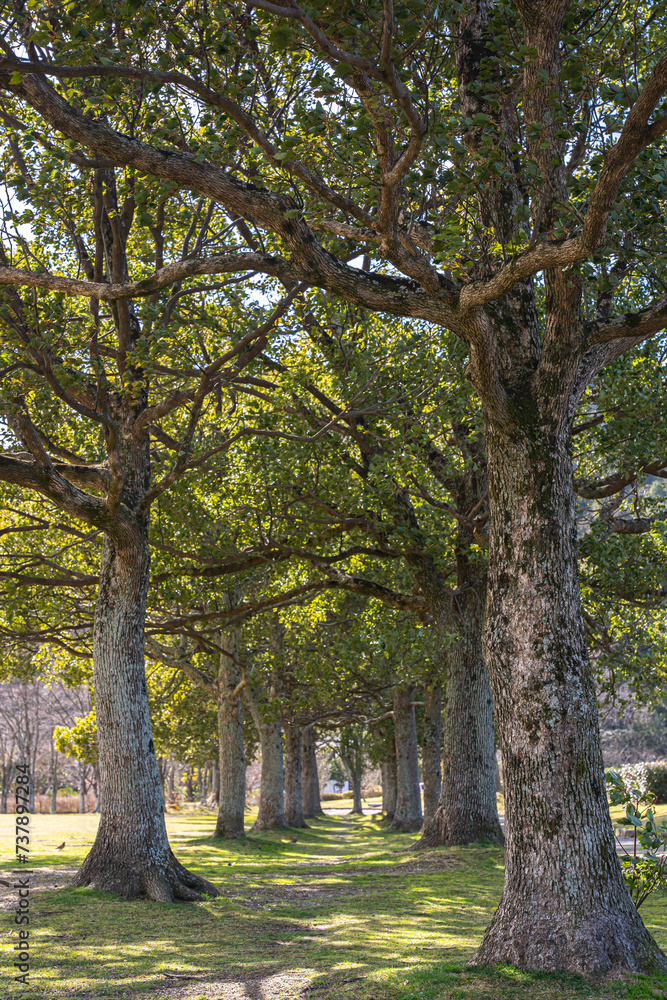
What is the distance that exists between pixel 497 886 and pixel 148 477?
8356 millimetres

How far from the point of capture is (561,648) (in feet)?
20.6

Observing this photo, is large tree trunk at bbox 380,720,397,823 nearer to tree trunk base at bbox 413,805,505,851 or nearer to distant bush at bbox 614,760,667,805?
distant bush at bbox 614,760,667,805

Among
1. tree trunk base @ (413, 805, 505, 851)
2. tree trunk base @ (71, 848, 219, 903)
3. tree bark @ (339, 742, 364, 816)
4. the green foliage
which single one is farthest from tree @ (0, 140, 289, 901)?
tree bark @ (339, 742, 364, 816)

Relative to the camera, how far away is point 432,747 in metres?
21.1

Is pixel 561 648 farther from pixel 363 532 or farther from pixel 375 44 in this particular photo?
pixel 363 532

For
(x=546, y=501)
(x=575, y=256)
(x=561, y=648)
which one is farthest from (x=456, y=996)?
(x=575, y=256)

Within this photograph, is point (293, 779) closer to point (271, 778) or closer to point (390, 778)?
point (271, 778)

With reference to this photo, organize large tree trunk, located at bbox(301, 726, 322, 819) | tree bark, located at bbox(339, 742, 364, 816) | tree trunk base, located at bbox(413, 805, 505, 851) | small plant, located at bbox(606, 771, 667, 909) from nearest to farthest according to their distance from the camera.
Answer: small plant, located at bbox(606, 771, 667, 909) → tree trunk base, located at bbox(413, 805, 505, 851) → large tree trunk, located at bbox(301, 726, 322, 819) → tree bark, located at bbox(339, 742, 364, 816)

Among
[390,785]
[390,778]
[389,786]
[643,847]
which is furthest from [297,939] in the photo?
[389,786]

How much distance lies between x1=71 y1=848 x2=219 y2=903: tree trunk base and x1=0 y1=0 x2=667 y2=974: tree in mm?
5346

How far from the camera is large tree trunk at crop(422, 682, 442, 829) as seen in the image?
20.3m

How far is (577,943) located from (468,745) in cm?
905

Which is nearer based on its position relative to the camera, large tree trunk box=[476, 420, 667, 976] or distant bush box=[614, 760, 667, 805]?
large tree trunk box=[476, 420, 667, 976]

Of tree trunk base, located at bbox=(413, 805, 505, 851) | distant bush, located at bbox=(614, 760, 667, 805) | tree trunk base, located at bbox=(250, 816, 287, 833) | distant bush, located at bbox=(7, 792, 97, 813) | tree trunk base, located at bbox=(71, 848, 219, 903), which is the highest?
tree trunk base, located at bbox=(71, 848, 219, 903)
